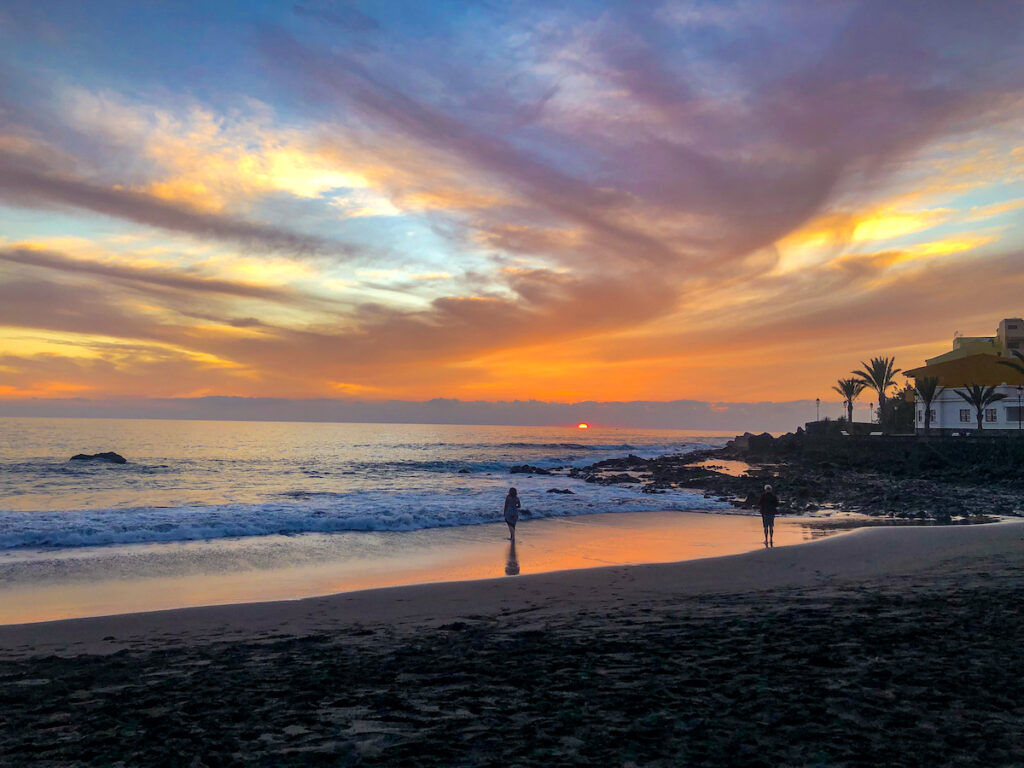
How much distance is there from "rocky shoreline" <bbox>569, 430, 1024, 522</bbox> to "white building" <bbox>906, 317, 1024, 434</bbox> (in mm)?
10452

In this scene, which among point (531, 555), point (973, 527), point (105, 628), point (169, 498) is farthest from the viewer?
point (169, 498)

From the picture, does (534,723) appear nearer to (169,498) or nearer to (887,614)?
(887,614)

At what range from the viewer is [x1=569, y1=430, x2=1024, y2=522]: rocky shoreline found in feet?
96.5

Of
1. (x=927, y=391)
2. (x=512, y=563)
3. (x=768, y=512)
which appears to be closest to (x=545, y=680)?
(x=512, y=563)

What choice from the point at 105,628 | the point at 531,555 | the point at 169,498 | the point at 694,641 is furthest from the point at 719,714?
the point at 169,498

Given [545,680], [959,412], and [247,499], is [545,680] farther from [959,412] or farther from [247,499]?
[959,412]

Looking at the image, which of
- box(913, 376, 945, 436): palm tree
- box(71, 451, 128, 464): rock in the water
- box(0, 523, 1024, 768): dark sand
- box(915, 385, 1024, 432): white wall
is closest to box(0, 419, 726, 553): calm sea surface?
box(71, 451, 128, 464): rock in the water

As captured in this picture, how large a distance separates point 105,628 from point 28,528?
1494 cm

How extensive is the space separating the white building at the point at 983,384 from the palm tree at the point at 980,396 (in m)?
0.84

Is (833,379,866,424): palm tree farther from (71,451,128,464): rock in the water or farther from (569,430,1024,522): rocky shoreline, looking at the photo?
(71,451,128,464): rock in the water

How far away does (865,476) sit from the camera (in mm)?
45188

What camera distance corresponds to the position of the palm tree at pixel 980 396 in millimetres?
58303

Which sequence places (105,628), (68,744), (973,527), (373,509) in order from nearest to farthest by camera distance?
(68,744) → (105,628) → (973,527) → (373,509)

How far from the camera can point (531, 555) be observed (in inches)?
725
